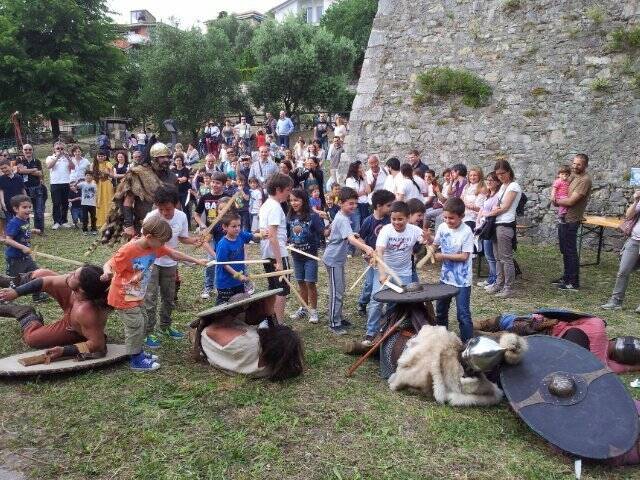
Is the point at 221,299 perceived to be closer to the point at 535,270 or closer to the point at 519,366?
the point at 519,366

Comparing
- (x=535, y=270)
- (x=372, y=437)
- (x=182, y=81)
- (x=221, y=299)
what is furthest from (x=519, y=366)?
(x=182, y=81)

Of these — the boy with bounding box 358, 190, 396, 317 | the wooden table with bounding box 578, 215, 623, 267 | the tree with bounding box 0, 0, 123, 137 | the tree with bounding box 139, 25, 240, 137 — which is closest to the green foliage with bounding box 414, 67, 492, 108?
the wooden table with bounding box 578, 215, 623, 267

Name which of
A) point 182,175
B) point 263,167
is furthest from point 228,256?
point 182,175

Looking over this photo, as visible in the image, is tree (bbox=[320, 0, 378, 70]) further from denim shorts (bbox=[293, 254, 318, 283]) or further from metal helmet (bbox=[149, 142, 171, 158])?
denim shorts (bbox=[293, 254, 318, 283])

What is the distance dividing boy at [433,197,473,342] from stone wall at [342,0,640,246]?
5907mm

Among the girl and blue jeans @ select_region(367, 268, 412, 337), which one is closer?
blue jeans @ select_region(367, 268, 412, 337)

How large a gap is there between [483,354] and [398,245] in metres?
1.66

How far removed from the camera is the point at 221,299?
224 inches

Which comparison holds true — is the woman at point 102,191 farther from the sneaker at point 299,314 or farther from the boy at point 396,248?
the boy at point 396,248

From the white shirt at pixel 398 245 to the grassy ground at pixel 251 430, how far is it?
1026 mm

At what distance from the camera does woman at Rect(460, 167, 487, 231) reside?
8273 millimetres

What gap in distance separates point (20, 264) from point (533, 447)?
597 cm

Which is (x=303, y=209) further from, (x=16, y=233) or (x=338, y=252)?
(x=16, y=233)

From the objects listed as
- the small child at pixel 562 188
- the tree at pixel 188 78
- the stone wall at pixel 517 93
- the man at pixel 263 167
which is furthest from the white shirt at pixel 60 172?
the tree at pixel 188 78
